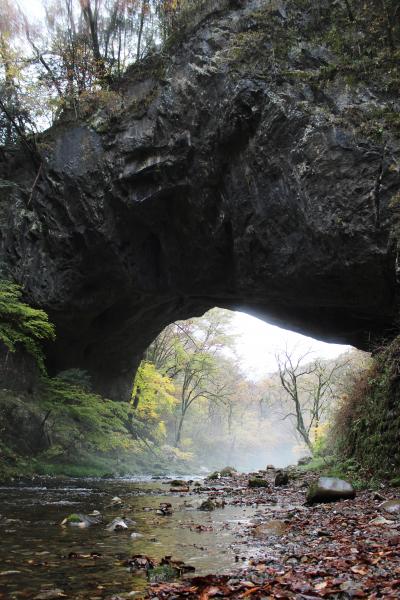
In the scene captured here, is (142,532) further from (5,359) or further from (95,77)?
(95,77)

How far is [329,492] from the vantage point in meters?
7.04

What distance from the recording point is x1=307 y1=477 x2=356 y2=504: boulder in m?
6.96

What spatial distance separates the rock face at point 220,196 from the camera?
10891mm

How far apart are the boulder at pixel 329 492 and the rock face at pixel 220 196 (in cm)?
565

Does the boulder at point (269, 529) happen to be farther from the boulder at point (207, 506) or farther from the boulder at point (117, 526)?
the boulder at point (207, 506)

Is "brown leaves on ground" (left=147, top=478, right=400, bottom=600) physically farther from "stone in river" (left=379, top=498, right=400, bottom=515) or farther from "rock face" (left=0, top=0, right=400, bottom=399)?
"rock face" (left=0, top=0, right=400, bottom=399)

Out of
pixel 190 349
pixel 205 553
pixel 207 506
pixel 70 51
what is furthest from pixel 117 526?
pixel 190 349

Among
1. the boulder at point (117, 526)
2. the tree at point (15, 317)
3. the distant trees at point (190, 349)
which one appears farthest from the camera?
the distant trees at point (190, 349)

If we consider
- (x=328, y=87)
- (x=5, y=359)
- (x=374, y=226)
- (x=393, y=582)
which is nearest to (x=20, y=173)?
(x=5, y=359)

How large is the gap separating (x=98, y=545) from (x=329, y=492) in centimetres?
415

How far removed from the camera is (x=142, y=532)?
5051mm

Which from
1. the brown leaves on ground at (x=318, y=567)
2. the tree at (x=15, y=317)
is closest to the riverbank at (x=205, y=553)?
the brown leaves on ground at (x=318, y=567)

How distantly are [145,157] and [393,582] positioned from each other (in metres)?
12.9

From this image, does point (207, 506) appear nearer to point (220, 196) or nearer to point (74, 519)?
point (74, 519)
